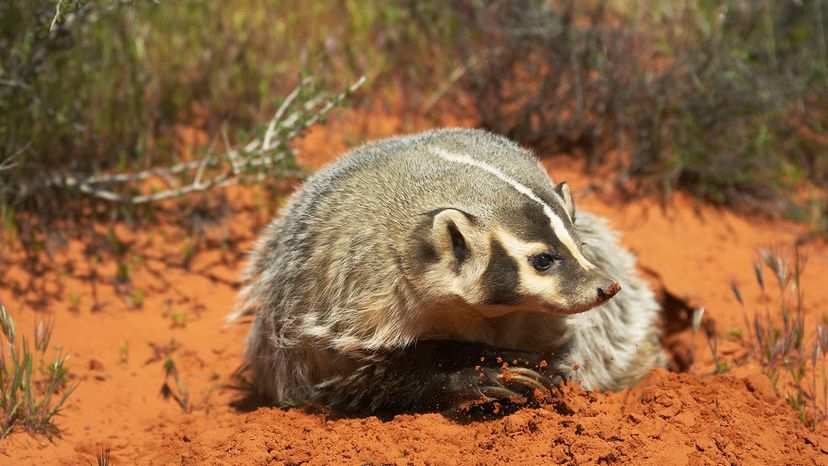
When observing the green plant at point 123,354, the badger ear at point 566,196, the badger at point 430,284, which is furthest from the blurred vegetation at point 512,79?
the badger ear at point 566,196

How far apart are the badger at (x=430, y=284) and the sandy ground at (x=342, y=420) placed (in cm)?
13

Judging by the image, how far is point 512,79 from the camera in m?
5.33

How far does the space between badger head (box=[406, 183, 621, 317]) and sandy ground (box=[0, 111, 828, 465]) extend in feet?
1.23

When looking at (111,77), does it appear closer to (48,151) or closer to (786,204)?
(48,151)

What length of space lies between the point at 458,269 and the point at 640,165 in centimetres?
293

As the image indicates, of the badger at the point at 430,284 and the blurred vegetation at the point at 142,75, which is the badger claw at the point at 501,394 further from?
the blurred vegetation at the point at 142,75

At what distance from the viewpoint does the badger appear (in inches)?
93.6

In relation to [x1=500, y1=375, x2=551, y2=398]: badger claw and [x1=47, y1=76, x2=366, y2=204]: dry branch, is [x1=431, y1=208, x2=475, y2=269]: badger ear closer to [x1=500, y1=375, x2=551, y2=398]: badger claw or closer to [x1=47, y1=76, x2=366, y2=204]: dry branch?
[x1=500, y1=375, x2=551, y2=398]: badger claw

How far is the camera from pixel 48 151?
423 centimetres

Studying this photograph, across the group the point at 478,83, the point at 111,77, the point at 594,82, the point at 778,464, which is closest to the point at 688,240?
the point at 594,82

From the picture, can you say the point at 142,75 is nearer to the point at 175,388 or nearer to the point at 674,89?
the point at 175,388

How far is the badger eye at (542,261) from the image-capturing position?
2338 mm

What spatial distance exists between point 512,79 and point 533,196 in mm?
3000

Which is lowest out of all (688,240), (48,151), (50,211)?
(688,240)
